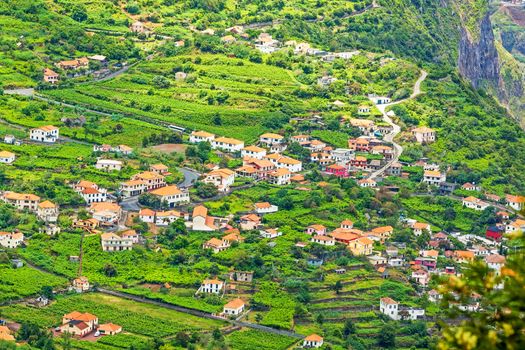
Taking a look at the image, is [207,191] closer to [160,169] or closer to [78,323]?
[160,169]

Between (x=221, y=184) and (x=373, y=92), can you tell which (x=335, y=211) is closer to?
(x=221, y=184)

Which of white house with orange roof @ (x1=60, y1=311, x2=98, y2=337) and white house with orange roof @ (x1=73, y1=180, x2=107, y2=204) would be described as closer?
white house with orange roof @ (x1=60, y1=311, x2=98, y2=337)

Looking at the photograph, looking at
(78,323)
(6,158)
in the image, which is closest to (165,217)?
(6,158)

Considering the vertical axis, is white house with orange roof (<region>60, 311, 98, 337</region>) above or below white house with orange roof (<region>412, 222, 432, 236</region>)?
above

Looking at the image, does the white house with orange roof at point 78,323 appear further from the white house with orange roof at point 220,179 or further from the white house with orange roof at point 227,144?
the white house with orange roof at point 227,144

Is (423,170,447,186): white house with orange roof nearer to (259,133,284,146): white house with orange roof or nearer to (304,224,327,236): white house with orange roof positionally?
(259,133,284,146): white house with orange roof

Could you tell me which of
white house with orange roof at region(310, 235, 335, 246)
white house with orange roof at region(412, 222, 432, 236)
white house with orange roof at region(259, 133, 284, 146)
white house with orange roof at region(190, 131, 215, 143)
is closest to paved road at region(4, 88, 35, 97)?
white house with orange roof at region(190, 131, 215, 143)

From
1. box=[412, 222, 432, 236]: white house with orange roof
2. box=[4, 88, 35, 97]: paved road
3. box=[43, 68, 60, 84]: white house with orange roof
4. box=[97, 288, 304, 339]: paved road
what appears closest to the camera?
box=[97, 288, 304, 339]: paved road
